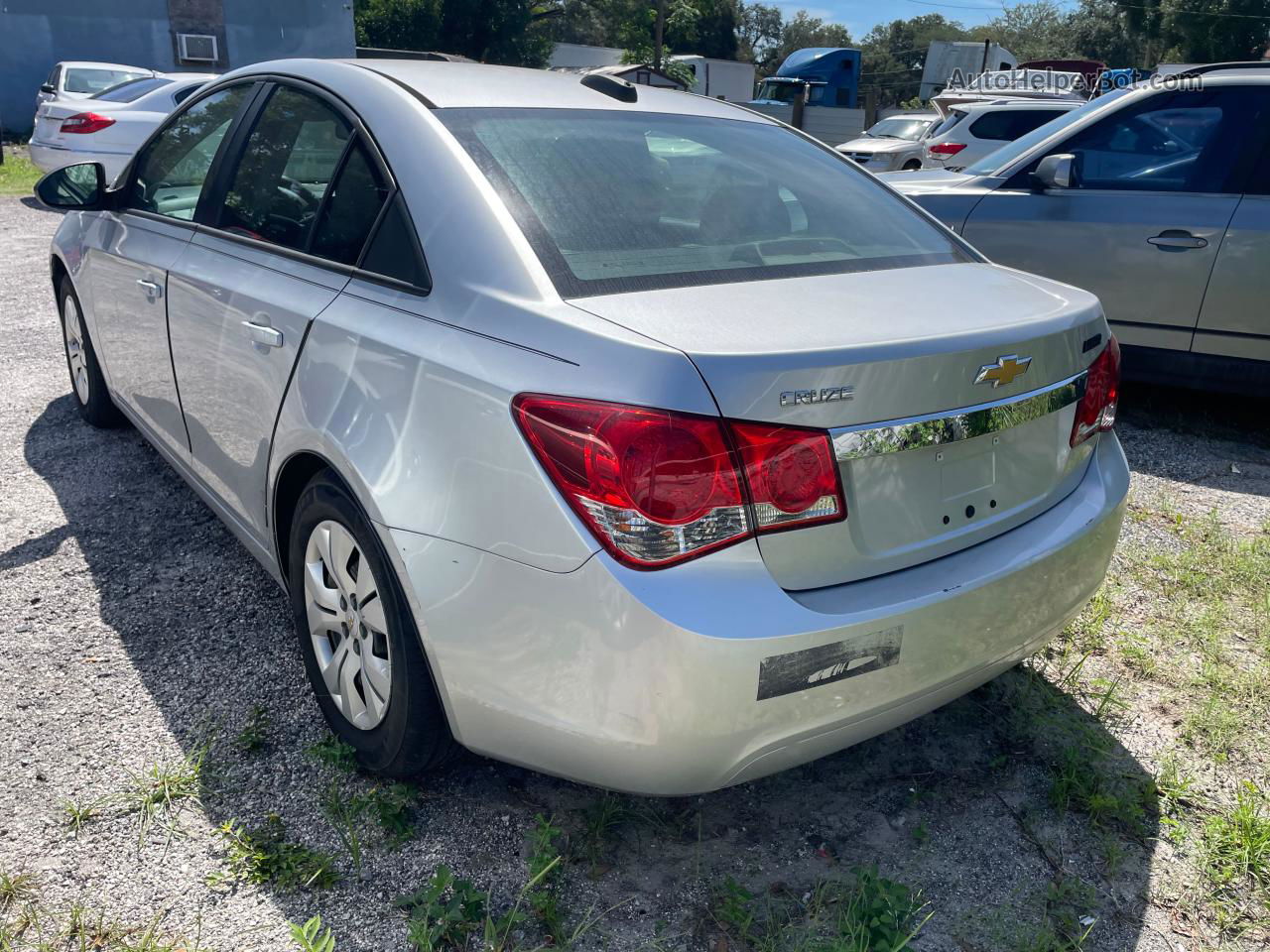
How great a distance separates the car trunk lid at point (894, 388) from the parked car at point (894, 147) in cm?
1651

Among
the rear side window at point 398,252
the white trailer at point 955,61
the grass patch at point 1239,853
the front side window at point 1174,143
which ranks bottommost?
the grass patch at point 1239,853

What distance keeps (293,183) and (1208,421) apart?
4.86m

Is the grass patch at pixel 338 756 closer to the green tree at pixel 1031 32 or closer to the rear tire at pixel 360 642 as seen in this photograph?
the rear tire at pixel 360 642

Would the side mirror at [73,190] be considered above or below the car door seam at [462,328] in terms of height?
below

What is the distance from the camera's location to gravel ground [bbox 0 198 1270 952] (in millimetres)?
2141

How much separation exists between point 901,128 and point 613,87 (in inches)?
798

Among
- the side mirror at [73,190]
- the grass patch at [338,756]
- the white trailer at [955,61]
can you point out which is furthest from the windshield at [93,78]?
the white trailer at [955,61]

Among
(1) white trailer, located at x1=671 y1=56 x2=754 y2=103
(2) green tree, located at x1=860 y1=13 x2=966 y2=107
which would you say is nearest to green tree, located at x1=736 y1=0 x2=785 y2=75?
(2) green tree, located at x1=860 y1=13 x2=966 y2=107

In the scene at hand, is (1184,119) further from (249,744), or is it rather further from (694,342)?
(249,744)

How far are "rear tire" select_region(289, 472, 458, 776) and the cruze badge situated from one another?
2.97 ft

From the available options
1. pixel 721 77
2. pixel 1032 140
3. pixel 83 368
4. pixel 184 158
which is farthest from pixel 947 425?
pixel 721 77

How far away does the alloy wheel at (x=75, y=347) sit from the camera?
450cm

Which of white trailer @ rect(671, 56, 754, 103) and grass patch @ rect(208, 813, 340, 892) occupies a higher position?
white trailer @ rect(671, 56, 754, 103)

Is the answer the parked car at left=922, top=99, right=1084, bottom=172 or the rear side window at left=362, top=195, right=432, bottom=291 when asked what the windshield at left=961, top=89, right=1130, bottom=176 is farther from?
the parked car at left=922, top=99, right=1084, bottom=172
